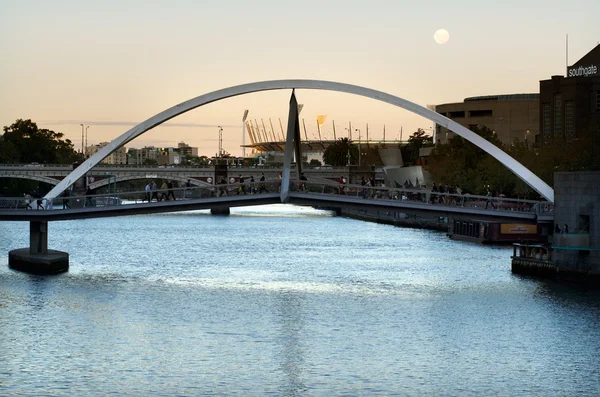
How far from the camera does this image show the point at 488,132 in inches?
5886

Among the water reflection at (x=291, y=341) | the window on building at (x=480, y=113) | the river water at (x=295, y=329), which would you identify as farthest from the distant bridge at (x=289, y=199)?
the window on building at (x=480, y=113)

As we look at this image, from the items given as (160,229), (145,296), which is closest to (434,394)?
(145,296)

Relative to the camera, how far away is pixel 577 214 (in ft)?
192

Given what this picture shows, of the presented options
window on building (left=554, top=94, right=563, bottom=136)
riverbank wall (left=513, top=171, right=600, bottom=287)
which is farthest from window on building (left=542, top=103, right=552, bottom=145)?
riverbank wall (left=513, top=171, right=600, bottom=287)

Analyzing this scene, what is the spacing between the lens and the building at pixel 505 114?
600 feet

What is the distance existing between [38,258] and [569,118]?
77148 millimetres

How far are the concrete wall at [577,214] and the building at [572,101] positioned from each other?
62.1m

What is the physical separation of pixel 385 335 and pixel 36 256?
23725mm

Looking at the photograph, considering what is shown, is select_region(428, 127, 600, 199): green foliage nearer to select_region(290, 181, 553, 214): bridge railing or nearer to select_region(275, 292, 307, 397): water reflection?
select_region(290, 181, 553, 214): bridge railing

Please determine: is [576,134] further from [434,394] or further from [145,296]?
[434,394]

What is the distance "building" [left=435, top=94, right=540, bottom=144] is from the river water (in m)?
109

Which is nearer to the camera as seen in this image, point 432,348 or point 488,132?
point 432,348

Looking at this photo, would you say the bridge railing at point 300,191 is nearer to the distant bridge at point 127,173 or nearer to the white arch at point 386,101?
the white arch at point 386,101

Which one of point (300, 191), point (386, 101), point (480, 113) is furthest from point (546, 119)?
point (300, 191)
